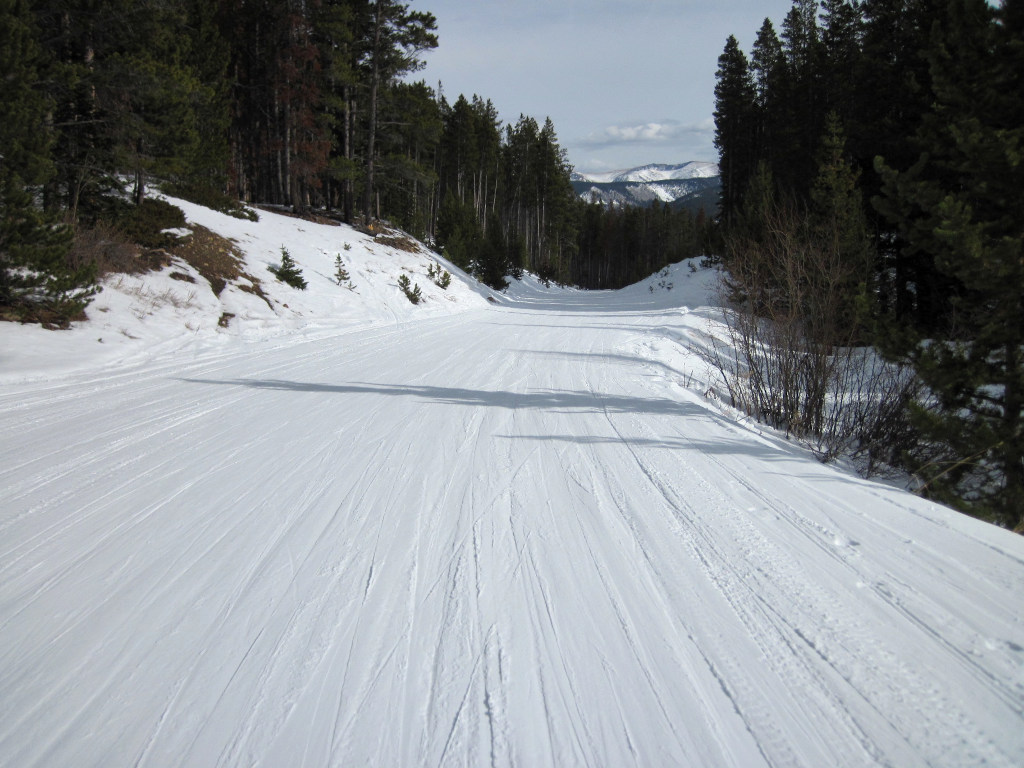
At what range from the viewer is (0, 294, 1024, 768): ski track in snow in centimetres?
178

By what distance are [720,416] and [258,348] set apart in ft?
24.7

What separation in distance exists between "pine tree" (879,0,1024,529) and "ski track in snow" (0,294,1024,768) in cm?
287

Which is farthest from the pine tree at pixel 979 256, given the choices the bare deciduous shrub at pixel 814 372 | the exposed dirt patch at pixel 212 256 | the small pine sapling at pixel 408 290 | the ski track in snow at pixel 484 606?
the small pine sapling at pixel 408 290

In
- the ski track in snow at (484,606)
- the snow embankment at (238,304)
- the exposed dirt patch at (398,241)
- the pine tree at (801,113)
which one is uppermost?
the pine tree at (801,113)

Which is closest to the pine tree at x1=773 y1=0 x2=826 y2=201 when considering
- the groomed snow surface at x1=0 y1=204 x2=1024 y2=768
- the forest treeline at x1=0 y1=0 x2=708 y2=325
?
the forest treeline at x1=0 y1=0 x2=708 y2=325

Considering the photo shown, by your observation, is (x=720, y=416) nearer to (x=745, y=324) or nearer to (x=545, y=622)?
(x=745, y=324)

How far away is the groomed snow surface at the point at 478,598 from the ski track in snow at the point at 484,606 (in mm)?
13

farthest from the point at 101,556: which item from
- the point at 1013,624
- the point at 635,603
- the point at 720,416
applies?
the point at 720,416

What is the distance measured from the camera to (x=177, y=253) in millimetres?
11828

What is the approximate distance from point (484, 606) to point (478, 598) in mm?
71

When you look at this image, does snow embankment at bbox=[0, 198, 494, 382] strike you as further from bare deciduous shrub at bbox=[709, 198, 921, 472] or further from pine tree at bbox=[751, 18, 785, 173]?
pine tree at bbox=[751, 18, 785, 173]

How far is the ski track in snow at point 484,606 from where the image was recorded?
1.78 m

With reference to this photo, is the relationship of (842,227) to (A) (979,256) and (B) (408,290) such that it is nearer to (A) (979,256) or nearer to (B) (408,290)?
(A) (979,256)

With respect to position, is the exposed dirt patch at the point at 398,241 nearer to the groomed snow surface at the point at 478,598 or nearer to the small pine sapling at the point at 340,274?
the small pine sapling at the point at 340,274
